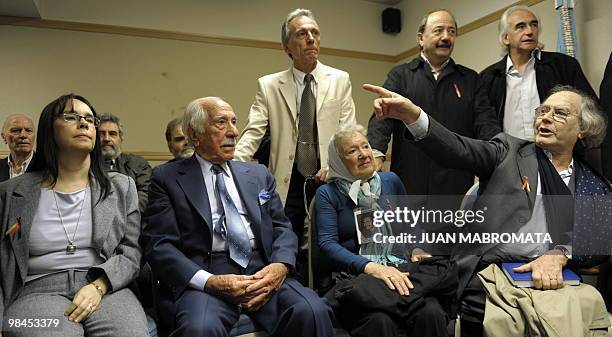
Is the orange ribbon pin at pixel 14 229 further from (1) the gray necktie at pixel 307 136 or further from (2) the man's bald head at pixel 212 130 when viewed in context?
(1) the gray necktie at pixel 307 136

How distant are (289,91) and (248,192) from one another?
2.70ft

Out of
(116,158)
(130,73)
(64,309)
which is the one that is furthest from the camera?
(130,73)

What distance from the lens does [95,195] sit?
83.3 inches

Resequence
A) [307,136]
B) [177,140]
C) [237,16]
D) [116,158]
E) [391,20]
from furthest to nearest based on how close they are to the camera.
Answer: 1. [391,20]
2. [237,16]
3. [177,140]
4. [116,158]
5. [307,136]

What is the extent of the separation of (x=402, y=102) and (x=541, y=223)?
751mm

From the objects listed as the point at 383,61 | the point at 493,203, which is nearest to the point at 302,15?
the point at 493,203

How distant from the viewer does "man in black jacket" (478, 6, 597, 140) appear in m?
3.02

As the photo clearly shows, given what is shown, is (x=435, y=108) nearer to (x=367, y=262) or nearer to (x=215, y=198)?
(x=367, y=262)

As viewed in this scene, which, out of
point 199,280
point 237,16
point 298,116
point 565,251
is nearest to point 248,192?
point 199,280

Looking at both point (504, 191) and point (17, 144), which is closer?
point (504, 191)

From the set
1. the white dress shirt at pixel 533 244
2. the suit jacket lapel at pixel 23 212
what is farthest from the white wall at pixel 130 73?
the white dress shirt at pixel 533 244

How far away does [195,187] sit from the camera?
7.14 ft

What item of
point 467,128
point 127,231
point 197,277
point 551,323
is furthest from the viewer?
point 467,128

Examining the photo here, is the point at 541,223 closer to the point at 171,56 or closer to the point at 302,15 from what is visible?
the point at 302,15
